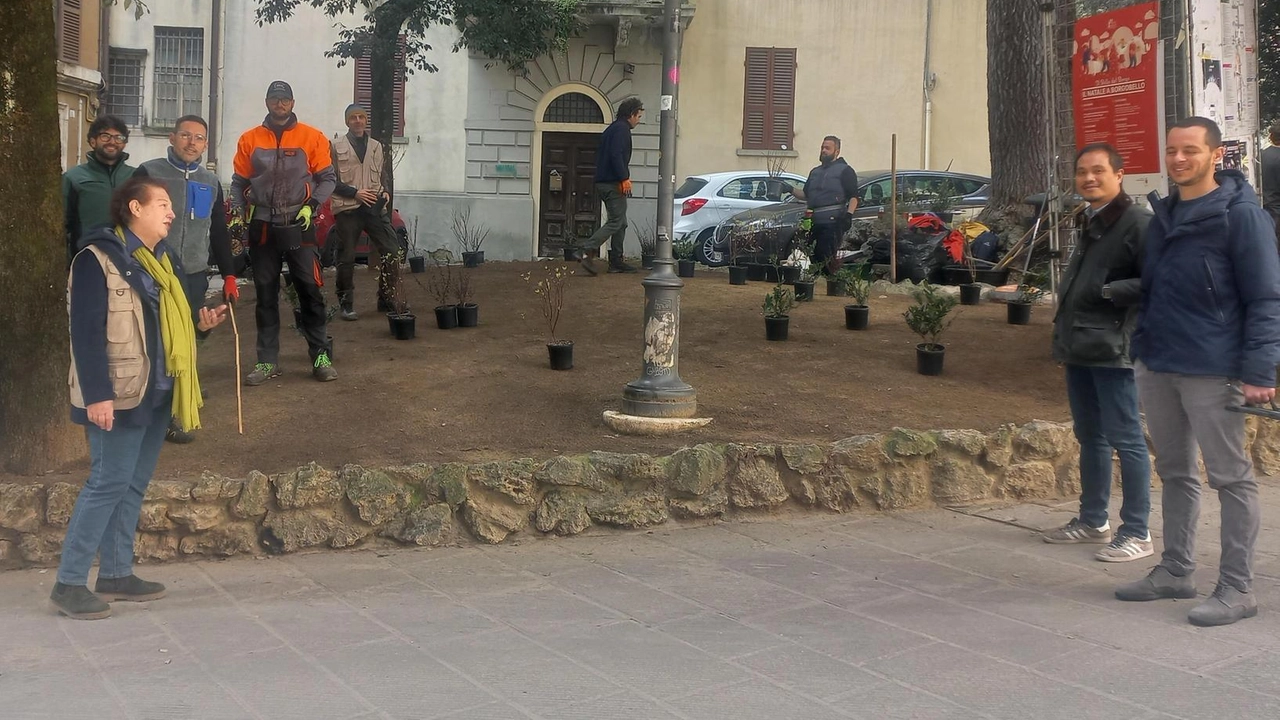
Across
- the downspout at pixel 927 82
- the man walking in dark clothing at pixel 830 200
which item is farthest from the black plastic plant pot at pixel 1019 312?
the downspout at pixel 927 82

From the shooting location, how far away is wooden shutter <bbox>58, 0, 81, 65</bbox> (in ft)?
76.5

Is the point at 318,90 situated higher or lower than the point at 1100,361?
higher

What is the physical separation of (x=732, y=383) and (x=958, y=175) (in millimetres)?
11686

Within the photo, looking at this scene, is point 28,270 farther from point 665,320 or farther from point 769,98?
point 769,98

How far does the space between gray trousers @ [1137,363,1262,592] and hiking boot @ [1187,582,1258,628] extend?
33 millimetres

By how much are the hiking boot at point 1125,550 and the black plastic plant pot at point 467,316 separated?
5.41m

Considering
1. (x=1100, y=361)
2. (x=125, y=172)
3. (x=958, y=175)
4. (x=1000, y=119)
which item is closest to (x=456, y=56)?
(x=958, y=175)

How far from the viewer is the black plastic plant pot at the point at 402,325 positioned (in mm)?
9352

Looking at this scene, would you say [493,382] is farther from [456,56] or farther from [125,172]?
[456,56]

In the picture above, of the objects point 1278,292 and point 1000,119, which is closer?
point 1278,292

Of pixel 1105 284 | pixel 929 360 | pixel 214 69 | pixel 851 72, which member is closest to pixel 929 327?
pixel 929 360

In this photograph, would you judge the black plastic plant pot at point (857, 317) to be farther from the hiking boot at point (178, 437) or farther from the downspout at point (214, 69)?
the downspout at point (214, 69)

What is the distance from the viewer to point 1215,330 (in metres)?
4.87

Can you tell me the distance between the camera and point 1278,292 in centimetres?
474
